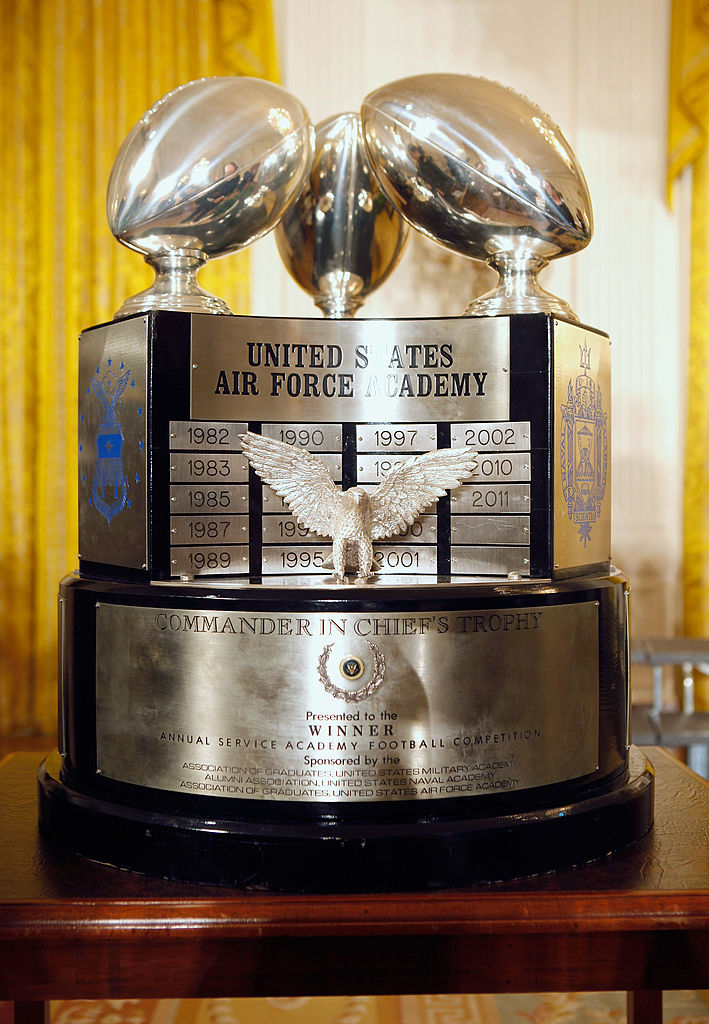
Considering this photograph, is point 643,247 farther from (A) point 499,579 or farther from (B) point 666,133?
(A) point 499,579

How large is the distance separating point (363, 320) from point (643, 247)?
3.22 metres

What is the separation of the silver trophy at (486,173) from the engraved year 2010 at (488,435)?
20 cm

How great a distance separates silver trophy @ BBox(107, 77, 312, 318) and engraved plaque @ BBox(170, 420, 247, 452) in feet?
0.64

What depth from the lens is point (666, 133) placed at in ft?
14.6

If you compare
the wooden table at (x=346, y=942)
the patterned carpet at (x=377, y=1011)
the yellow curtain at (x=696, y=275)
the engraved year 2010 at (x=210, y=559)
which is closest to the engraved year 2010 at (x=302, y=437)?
the engraved year 2010 at (x=210, y=559)

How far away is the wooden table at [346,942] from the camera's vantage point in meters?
1.28

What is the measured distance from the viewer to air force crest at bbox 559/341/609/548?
1.58 meters

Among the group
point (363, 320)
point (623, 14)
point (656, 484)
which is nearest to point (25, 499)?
point (656, 484)

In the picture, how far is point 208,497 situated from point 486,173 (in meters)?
0.65

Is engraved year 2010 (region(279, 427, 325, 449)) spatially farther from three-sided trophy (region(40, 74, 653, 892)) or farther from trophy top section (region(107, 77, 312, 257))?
trophy top section (region(107, 77, 312, 257))

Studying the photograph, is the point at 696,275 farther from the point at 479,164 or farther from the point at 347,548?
the point at 347,548

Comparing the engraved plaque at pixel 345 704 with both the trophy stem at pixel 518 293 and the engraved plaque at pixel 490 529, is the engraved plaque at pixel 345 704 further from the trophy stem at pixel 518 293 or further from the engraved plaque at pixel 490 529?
the trophy stem at pixel 518 293

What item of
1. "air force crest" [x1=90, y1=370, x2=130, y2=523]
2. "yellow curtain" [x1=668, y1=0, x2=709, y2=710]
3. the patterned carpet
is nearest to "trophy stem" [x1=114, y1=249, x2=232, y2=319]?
"air force crest" [x1=90, y1=370, x2=130, y2=523]

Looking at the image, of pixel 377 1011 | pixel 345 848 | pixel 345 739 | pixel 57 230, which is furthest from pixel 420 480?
pixel 57 230
